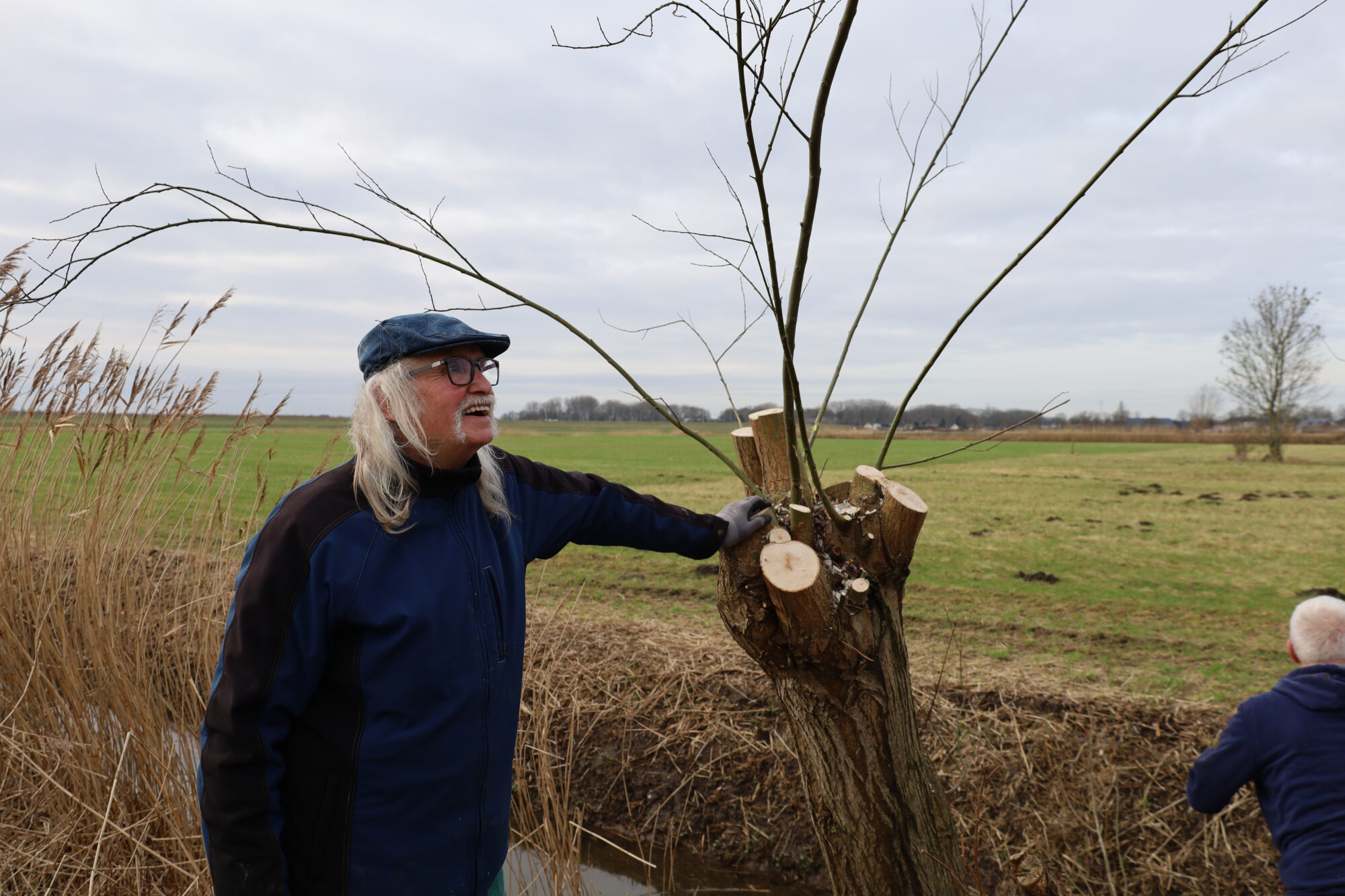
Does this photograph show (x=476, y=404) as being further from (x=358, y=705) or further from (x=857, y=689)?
(x=857, y=689)

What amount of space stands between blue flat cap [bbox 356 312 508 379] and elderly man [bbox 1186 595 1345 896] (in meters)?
2.48

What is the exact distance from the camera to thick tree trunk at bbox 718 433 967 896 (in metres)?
2.20

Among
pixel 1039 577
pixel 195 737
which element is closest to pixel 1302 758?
pixel 195 737

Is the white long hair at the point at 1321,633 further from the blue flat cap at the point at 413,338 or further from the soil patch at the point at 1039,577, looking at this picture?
the soil patch at the point at 1039,577

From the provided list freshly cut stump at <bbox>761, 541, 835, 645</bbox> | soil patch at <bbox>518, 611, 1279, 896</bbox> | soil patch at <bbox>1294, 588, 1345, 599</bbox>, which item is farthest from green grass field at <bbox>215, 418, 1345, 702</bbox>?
freshly cut stump at <bbox>761, 541, 835, 645</bbox>

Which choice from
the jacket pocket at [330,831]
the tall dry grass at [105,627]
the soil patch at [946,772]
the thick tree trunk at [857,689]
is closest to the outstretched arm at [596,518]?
the thick tree trunk at [857,689]

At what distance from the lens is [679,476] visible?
65.0 feet

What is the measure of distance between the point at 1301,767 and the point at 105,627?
4.25 metres

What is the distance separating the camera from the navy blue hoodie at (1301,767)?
210 cm

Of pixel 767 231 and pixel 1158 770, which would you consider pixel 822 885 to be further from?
pixel 767 231

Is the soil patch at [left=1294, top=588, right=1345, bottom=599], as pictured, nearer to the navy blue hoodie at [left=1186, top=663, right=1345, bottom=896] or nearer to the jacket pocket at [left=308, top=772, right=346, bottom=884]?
the navy blue hoodie at [left=1186, top=663, right=1345, bottom=896]

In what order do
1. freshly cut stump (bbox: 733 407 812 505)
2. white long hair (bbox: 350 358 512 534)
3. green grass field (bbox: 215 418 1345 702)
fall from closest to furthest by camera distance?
white long hair (bbox: 350 358 512 534)
freshly cut stump (bbox: 733 407 812 505)
green grass field (bbox: 215 418 1345 702)

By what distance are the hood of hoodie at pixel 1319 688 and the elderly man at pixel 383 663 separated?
2.31m

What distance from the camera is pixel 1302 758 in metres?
2.16
